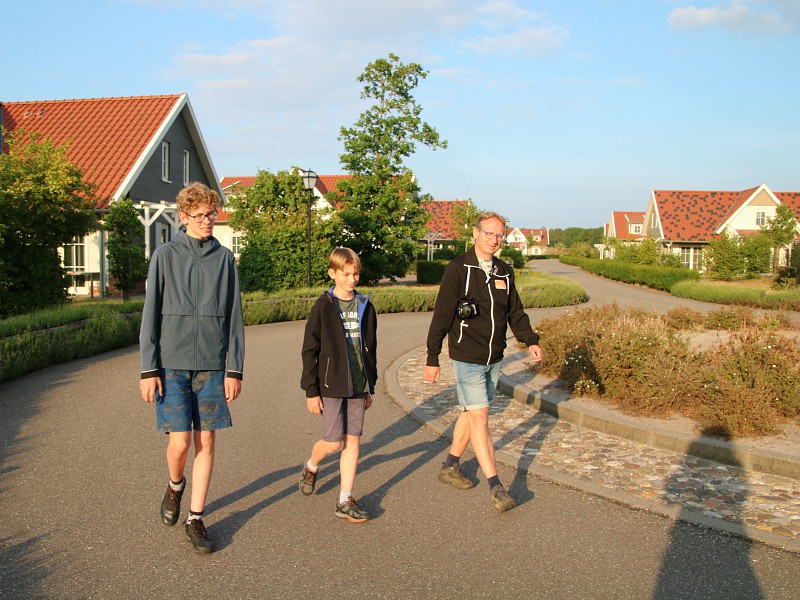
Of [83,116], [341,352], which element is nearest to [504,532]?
[341,352]

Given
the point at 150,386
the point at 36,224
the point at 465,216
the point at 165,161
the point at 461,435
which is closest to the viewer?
the point at 150,386

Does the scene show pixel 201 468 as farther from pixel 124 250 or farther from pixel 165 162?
pixel 165 162

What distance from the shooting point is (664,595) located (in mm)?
3576

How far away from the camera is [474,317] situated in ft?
16.0

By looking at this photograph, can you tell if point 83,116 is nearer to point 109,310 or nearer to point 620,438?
point 109,310

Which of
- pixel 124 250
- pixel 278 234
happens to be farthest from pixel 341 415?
pixel 278 234

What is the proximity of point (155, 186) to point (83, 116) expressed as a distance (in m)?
4.46

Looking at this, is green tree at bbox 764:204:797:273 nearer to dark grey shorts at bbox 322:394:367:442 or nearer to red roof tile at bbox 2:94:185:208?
red roof tile at bbox 2:94:185:208

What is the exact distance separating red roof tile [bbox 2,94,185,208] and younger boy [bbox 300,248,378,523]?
19.4 m

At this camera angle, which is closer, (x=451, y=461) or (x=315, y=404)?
(x=315, y=404)

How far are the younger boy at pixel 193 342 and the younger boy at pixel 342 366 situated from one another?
1.81ft

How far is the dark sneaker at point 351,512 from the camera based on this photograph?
176 inches

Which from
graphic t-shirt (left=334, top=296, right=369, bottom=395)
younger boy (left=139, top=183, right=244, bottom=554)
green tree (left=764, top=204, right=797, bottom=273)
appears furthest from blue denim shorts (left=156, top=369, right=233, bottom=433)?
green tree (left=764, top=204, right=797, bottom=273)

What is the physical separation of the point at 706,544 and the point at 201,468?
9.59 ft
